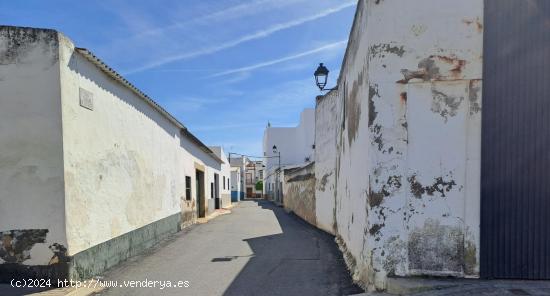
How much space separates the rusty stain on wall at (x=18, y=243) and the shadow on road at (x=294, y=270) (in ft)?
9.92

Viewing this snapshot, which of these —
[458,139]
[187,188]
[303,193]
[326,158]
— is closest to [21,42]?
[458,139]

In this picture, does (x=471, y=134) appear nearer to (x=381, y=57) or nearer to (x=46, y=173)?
(x=381, y=57)

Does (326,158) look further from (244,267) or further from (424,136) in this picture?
(424,136)

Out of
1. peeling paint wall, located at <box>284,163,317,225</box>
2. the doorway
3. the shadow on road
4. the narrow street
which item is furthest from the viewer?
the doorway

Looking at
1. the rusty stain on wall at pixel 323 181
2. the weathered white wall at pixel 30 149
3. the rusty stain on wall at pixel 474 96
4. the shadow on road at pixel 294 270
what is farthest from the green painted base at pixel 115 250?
the rusty stain on wall at pixel 474 96

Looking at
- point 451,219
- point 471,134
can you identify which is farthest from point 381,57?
point 451,219

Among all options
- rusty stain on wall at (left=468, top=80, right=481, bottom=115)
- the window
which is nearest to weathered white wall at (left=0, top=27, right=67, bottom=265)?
rusty stain on wall at (left=468, top=80, right=481, bottom=115)

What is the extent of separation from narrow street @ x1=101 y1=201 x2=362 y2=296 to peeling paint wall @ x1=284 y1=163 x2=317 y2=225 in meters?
4.08

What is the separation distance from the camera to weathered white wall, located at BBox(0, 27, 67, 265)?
5.34 meters

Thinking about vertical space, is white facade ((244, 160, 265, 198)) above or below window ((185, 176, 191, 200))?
below

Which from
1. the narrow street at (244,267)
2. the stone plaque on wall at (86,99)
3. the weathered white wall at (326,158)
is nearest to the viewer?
the narrow street at (244,267)

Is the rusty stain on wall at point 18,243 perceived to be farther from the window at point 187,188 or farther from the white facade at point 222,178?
the white facade at point 222,178

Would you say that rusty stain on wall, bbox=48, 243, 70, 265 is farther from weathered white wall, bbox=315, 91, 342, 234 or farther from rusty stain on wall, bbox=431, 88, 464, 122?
weathered white wall, bbox=315, 91, 342, 234

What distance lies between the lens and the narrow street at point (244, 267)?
5.38m
